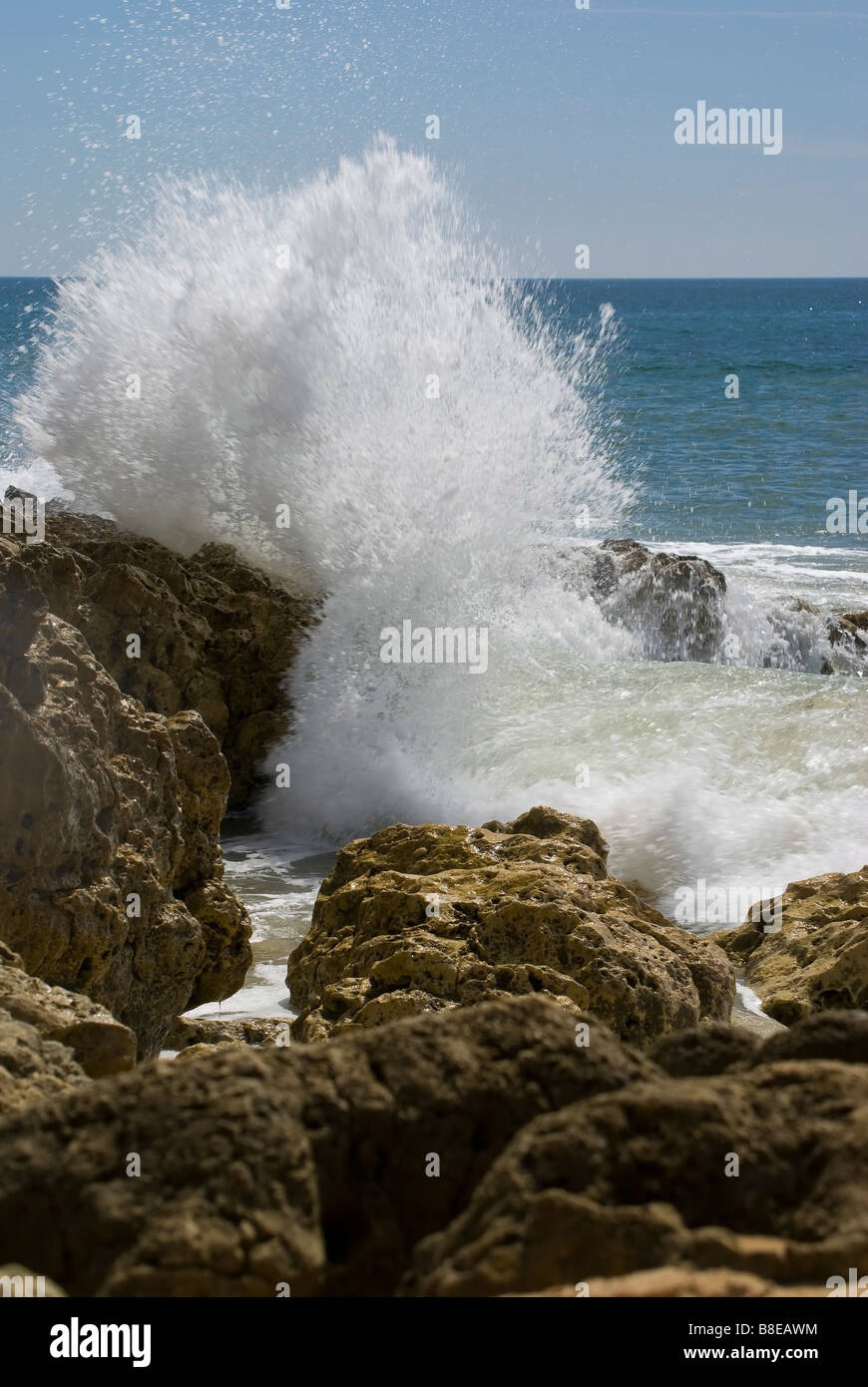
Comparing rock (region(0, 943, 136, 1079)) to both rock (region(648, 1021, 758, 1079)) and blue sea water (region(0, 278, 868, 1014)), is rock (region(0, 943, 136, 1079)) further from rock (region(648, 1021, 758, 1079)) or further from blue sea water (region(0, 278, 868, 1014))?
blue sea water (region(0, 278, 868, 1014))

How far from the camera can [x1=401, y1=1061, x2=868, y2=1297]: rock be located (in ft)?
4.91

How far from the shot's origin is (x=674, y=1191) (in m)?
1.61

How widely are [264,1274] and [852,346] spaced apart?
178 feet

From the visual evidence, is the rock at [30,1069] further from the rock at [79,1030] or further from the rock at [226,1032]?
the rock at [226,1032]

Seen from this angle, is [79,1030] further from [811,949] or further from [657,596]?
[657,596]

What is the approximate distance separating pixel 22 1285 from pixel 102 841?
2479 mm

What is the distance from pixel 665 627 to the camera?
436 inches

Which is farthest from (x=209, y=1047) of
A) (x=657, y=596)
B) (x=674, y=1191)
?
(x=657, y=596)

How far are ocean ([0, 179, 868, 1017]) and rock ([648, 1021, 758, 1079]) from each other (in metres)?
3.75

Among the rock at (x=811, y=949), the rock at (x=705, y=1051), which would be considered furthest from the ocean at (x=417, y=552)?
the rock at (x=705, y=1051)

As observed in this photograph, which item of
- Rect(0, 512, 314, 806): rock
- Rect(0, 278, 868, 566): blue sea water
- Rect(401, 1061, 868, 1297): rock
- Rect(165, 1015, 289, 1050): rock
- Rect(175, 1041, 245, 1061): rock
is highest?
Rect(0, 278, 868, 566): blue sea water

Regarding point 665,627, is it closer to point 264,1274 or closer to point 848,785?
point 848,785

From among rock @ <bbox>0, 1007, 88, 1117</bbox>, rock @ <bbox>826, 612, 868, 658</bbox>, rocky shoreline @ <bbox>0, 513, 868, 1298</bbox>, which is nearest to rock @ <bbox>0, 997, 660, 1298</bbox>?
rocky shoreline @ <bbox>0, 513, 868, 1298</bbox>

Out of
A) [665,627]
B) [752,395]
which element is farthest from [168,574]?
[752,395]
